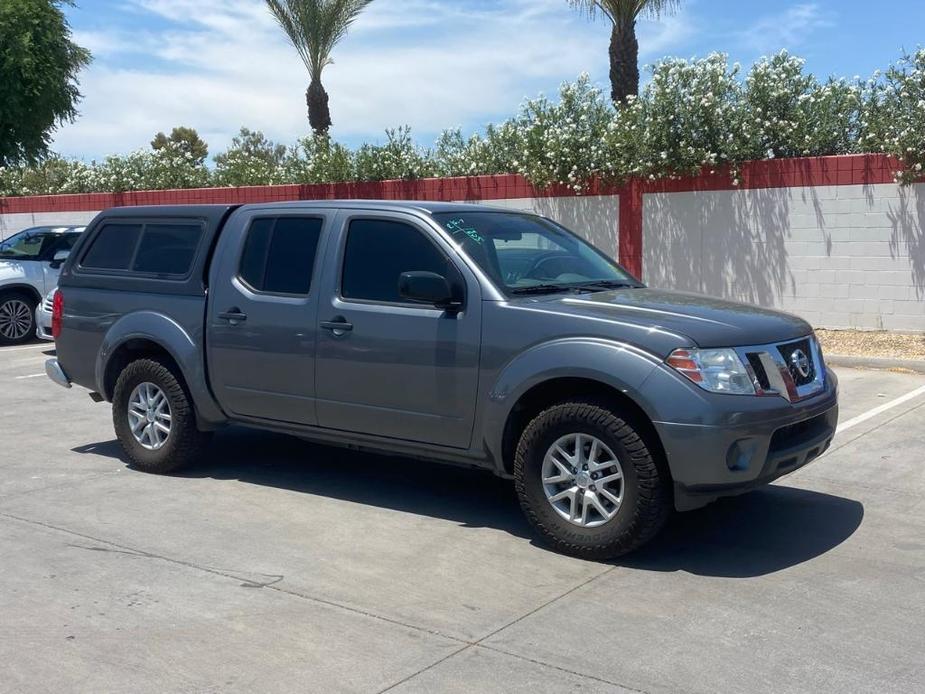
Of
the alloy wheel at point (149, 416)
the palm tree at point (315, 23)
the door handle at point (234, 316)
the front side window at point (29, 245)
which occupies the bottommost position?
the alloy wheel at point (149, 416)

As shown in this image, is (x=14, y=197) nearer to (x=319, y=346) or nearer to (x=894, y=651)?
(x=319, y=346)

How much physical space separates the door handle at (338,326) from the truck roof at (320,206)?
749 millimetres

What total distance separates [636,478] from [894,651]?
1.46 metres

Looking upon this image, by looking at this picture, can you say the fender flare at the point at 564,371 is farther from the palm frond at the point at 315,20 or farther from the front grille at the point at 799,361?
the palm frond at the point at 315,20

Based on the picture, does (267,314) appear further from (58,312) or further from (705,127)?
(705,127)

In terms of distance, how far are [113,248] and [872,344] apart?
8.88 m

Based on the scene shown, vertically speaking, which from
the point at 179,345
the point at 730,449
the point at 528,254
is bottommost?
the point at 730,449

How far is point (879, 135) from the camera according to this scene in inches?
533

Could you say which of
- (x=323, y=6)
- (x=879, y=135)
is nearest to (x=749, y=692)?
(x=879, y=135)

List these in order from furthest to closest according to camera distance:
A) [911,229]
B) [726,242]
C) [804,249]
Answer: [726,242], [804,249], [911,229]

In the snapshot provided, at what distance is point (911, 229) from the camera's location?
43.8ft

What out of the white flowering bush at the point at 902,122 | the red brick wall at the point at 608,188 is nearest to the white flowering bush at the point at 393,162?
the red brick wall at the point at 608,188

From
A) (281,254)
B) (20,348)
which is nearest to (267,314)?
(281,254)

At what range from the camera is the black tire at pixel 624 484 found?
543 cm
